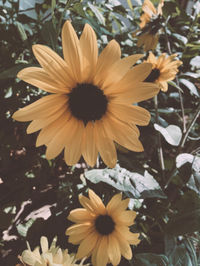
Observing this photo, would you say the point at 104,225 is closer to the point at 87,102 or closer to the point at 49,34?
the point at 87,102

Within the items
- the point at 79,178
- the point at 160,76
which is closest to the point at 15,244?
the point at 79,178

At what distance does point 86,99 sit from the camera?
531mm

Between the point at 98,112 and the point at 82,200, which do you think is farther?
the point at 82,200

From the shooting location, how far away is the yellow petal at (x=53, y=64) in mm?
413

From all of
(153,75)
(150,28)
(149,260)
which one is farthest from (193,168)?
(150,28)

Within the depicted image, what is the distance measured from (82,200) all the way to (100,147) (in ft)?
0.74

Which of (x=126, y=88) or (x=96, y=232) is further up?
(x=126, y=88)

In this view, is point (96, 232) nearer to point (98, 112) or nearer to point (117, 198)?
point (117, 198)

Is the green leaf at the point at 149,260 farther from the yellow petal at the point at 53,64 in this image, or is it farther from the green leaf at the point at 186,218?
the yellow petal at the point at 53,64

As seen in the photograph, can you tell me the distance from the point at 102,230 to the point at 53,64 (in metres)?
0.54

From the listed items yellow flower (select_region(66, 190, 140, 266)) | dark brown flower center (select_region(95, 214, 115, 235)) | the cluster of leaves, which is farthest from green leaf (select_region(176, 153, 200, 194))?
dark brown flower center (select_region(95, 214, 115, 235))

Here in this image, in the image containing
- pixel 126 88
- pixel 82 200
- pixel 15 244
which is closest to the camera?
pixel 126 88

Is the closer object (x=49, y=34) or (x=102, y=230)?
(x=49, y=34)

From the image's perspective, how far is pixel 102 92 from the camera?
19.9 inches
